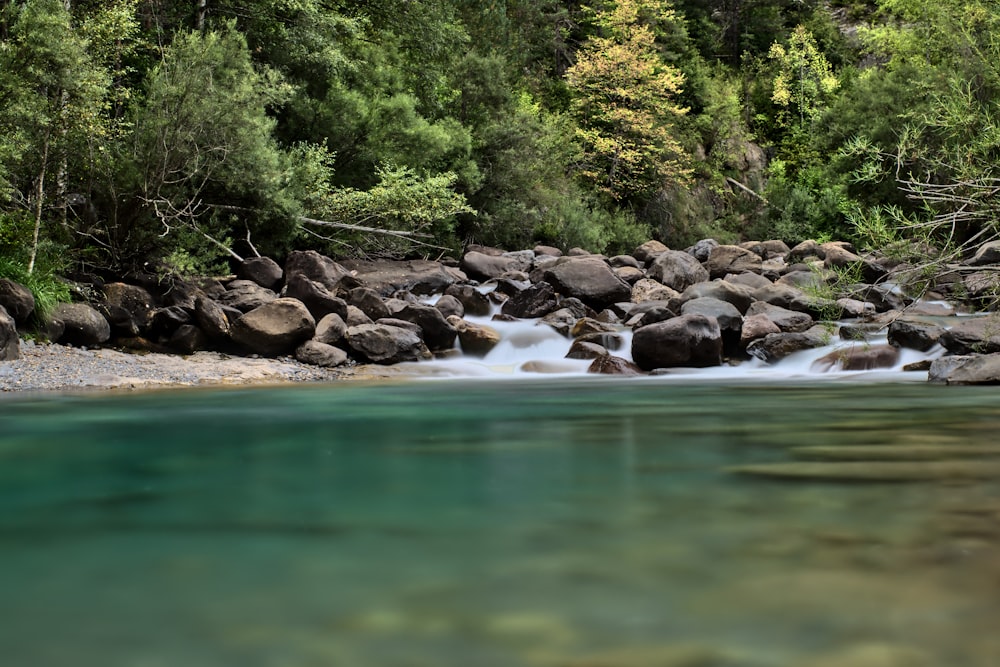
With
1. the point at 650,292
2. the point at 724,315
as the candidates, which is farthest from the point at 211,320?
the point at 650,292

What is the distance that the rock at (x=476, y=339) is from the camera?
1438cm

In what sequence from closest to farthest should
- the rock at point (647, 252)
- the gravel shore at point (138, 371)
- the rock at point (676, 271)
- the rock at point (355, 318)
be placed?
the gravel shore at point (138, 371) → the rock at point (355, 318) → the rock at point (676, 271) → the rock at point (647, 252)

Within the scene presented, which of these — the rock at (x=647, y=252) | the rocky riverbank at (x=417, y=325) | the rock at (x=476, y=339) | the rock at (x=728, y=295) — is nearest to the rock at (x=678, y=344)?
the rocky riverbank at (x=417, y=325)

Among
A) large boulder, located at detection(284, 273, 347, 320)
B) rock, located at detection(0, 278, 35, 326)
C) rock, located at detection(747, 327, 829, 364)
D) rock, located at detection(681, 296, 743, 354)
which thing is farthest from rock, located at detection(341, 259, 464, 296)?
rock, located at detection(747, 327, 829, 364)

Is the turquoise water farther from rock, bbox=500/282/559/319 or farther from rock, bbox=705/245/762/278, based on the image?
rock, bbox=705/245/762/278

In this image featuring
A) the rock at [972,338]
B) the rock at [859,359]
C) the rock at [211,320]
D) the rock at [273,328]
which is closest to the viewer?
the rock at [972,338]

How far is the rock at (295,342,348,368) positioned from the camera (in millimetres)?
12885

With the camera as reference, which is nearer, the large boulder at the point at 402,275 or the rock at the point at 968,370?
the rock at the point at 968,370

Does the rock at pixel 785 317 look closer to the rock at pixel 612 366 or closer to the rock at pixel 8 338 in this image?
the rock at pixel 612 366

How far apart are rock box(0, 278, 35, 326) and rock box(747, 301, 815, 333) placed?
10.8 meters

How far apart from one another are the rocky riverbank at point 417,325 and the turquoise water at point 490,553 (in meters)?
4.30

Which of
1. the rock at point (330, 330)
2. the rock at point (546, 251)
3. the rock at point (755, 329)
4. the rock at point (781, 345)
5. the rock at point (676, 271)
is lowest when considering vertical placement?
the rock at point (781, 345)

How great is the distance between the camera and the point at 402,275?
62.8 ft

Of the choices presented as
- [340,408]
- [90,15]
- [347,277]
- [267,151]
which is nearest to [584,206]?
[347,277]
